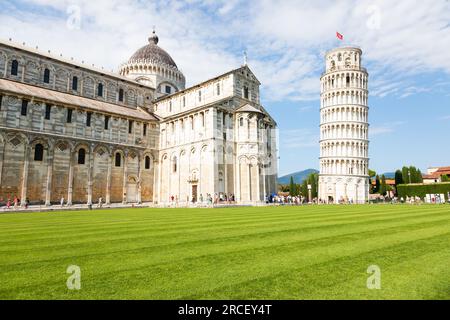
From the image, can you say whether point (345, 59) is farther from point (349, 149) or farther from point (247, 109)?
point (247, 109)

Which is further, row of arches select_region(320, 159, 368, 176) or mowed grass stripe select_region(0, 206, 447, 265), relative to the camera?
row of arches select_region(320, 159, 368, 176)

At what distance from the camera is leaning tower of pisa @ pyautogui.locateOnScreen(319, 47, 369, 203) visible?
7269 centimetres

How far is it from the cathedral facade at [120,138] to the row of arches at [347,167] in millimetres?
28543

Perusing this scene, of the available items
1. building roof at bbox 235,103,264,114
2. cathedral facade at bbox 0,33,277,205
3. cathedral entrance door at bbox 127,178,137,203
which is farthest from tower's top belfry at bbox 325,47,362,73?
cathedral entrance door at bbox 127,178,137,203

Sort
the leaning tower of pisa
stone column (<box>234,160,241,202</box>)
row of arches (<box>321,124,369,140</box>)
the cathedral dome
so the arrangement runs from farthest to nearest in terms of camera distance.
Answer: row of arches (<box>321,124,369,140</box>) → the leaning tower of pisa → the cathedral dome → stone column (<box>234,160,241,202</box>)

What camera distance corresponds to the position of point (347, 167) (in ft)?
239

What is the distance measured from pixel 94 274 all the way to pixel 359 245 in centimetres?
635

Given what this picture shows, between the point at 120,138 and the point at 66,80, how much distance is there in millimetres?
11265

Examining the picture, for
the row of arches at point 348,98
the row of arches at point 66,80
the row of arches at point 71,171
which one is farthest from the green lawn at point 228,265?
the row of arches at point 348,98

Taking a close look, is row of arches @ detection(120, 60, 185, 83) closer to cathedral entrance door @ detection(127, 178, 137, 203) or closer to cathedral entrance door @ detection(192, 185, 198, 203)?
cathedral entrance door @ detection(127, 178, 137, 203)

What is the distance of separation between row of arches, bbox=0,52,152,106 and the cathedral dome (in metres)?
8.92

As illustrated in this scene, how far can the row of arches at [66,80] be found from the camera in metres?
40.5
